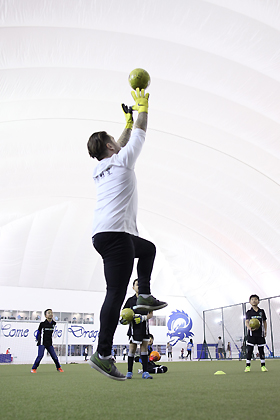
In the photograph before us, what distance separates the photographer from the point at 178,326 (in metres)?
33.7

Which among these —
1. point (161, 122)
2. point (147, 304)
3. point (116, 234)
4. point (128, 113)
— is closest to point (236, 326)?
point (161, 122)

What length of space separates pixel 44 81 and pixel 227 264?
1798 cm

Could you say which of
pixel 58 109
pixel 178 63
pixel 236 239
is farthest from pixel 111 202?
pixel 236 239

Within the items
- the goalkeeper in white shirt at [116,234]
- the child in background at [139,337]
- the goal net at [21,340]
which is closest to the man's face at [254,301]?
the child in background at [139,337]

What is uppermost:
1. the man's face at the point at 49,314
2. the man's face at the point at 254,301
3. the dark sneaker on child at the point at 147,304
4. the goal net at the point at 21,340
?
the man's face at the point at 254,301

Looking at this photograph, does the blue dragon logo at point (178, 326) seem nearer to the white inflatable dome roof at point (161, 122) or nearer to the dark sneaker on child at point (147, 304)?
the white inflatable dome roof at point (161, 122)

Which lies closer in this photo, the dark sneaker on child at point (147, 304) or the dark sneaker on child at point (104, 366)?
the dark sneaker on child at point (104, 366)

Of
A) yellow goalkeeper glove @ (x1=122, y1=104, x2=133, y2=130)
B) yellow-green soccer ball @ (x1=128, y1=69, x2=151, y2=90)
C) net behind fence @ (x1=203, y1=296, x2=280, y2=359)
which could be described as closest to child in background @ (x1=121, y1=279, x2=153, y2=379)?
yellow goalkeeper glove @ (x1=122, y1=104, x2=133, y2=130)

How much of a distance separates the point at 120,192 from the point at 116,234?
14.3 inches

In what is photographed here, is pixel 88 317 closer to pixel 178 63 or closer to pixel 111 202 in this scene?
pixel 178 63

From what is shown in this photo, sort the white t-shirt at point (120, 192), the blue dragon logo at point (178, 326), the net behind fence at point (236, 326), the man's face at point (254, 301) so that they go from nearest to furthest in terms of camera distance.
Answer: the white t-shirt at point (120, 192), the man's face at point (254, 301), the net behind fence at point (236, 326), the blue dragon logo at point (178, 326)

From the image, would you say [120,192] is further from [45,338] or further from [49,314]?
[45,338]

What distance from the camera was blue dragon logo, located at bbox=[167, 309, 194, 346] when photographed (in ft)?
109

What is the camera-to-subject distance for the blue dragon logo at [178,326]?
109 feet
